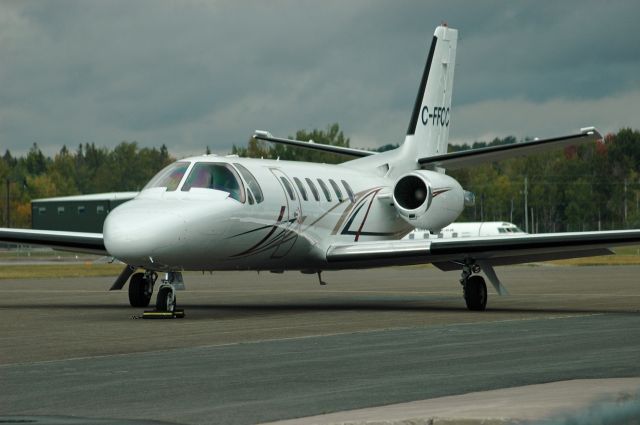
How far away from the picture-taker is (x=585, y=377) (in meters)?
11.1

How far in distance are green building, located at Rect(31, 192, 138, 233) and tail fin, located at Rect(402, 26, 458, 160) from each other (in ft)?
238

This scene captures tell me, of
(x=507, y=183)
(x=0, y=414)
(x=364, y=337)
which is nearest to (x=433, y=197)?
(x=364, y=337)

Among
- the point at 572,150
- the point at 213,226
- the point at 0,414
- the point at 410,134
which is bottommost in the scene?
the point at 0,414

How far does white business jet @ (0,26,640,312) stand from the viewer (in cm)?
2066

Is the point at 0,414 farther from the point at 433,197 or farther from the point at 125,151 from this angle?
the point at 125,151

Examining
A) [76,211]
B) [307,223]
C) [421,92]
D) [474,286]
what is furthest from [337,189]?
[76,211]

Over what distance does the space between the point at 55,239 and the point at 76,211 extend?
277 ft

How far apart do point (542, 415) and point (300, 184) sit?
17512 mm

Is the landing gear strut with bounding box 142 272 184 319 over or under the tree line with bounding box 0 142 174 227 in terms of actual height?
under

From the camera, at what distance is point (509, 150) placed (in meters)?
26.1

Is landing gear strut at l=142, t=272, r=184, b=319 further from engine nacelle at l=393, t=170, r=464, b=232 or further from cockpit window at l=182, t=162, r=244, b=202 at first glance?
engine nacelle at l=393, t=170, r=464, b=232

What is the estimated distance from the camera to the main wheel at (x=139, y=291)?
24.4 m

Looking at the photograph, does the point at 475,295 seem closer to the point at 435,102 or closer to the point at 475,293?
the point at 475,293

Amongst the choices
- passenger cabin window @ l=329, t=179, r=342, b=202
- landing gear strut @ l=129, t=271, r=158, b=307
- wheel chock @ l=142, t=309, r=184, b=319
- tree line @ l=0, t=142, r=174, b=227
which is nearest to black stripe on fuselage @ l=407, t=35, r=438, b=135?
passenger cabin window @ l=329, t=179, r=342, b=202
